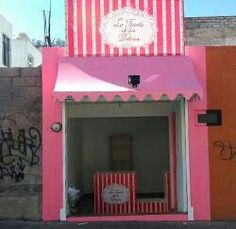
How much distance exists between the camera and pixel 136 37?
10250mm

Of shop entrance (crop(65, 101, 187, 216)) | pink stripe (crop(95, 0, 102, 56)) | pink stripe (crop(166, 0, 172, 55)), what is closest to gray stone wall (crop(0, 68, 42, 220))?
pink stripe (crop(95, 0, 102, 56))

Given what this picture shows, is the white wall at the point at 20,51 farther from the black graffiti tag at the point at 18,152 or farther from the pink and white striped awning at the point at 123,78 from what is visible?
the pink and white striped awning at the point at 123,78

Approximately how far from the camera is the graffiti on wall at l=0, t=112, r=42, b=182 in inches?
398

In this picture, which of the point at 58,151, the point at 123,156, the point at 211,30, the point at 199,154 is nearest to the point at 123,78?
the point at 58,151

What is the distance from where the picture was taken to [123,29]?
33.7 ft

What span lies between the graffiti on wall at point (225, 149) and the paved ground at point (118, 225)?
1264mm

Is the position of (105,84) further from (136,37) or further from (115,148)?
(115,148)

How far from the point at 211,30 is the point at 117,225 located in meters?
15.5

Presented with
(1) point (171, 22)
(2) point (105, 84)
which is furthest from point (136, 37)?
(2) point (105, 84)

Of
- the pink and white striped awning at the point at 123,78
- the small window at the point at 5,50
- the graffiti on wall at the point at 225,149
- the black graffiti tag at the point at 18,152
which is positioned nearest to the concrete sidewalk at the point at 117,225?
the black graffiti tag at the point at 18,152

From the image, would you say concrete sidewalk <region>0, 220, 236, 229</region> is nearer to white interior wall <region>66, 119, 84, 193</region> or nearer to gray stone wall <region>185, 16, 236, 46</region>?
white interior wall <region>66, 119, 84, 193</region>

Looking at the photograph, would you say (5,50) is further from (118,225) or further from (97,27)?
(118,225)

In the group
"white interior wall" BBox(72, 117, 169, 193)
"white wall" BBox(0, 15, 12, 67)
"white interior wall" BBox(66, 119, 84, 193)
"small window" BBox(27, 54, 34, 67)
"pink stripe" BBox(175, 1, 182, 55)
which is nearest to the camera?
"pink stripe" BBox(175, 1, 182, 55)

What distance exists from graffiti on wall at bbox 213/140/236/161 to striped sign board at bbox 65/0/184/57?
193 centimetres
